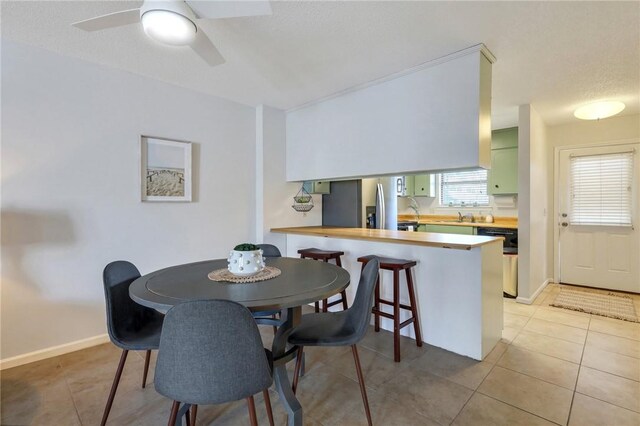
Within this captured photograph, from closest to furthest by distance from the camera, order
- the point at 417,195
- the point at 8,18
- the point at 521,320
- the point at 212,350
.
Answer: the point at 212,350
the point at 8,18
the point at 521,320
the point at 417,195

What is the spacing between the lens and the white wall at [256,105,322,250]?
3604 millimetres

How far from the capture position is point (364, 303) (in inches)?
62.6

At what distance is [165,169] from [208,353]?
235 cm

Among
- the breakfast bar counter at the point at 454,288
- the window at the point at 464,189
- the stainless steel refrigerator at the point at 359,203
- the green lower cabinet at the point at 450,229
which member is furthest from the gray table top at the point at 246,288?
the window at the point at 464,189

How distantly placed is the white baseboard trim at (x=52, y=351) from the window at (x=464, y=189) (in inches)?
200

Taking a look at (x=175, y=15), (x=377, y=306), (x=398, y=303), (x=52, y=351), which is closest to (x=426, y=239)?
(x=398, y=303)

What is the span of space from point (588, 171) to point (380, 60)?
3660mm

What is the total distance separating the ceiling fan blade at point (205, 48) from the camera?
170 centimetres

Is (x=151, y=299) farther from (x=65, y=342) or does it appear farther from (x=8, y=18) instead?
(x=8, y=18)

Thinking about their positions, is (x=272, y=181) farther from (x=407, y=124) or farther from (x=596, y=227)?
(x=596, y=227)

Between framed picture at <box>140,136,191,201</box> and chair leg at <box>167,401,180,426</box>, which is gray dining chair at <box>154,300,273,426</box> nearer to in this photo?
chair leg at <box>167,401,180,426</box>

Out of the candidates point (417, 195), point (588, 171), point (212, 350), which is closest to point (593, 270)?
point (588, 171)

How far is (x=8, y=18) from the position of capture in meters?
1.92

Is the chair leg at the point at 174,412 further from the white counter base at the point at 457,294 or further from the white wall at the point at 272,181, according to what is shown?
the white wall at the point at 272,181
